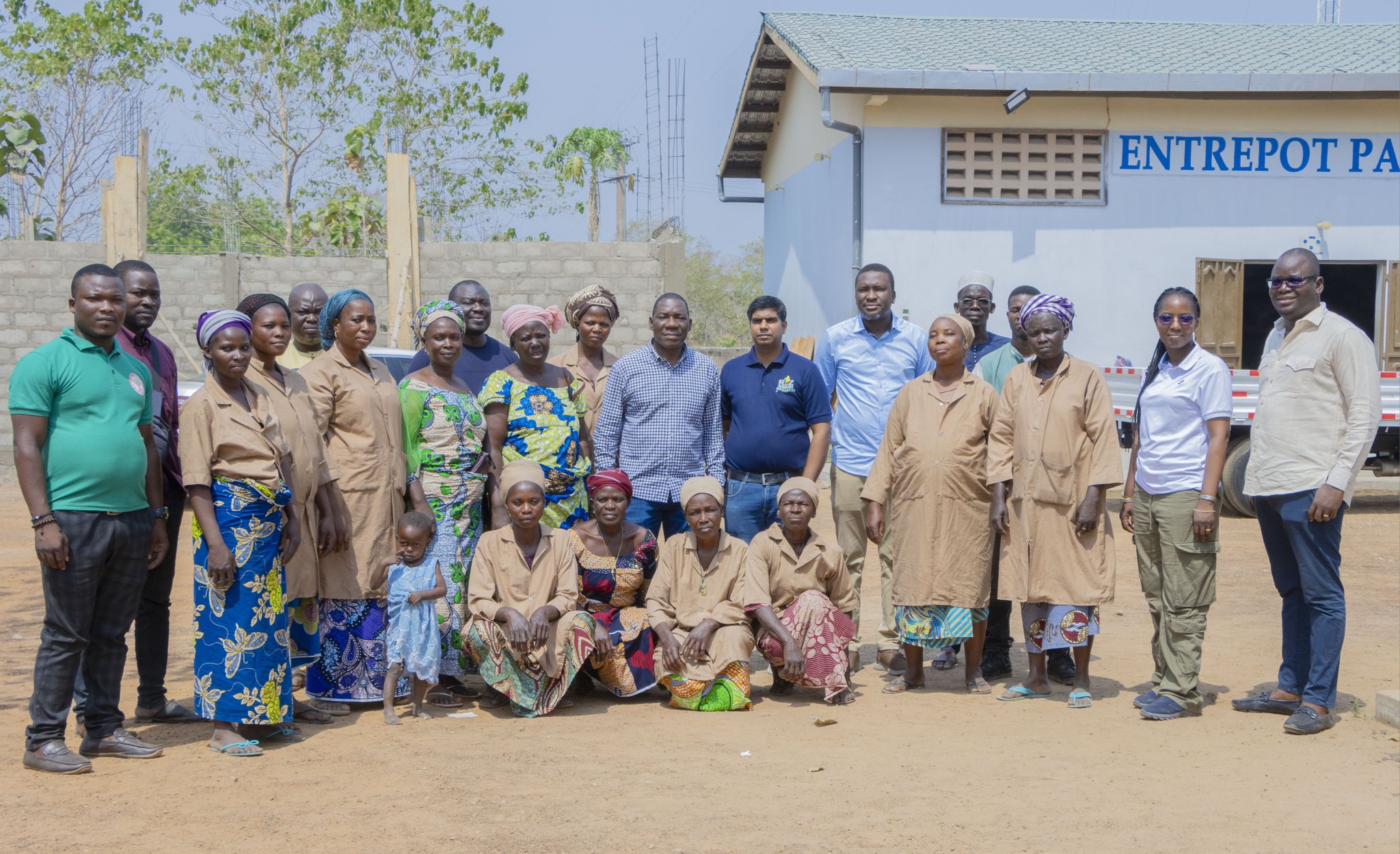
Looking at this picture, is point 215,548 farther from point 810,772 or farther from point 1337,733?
point 1337,733

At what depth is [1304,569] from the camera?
5289 mm

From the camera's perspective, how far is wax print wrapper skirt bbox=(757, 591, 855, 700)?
224 inches

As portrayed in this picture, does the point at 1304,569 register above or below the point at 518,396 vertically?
below

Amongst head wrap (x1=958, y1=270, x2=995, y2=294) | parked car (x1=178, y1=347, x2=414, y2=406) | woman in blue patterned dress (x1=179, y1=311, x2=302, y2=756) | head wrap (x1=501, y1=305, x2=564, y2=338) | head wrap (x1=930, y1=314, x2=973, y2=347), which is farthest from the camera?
parked car (x1=178, y1=347, x2=414, y2=406)

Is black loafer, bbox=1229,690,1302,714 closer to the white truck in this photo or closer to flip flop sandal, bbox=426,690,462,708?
flip flop sandal, bbox=426,690,462,708

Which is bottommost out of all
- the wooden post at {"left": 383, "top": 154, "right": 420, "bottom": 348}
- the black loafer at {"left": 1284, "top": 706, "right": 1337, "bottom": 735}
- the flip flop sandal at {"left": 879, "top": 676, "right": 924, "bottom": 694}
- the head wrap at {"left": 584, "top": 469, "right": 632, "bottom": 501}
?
the flip flop sandal at {"left": 879, "top": 676, "right": 924, "bottom": 694}

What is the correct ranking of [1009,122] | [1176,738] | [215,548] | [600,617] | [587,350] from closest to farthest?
[215,548] → [1176,738] → [600,617] → [587,350] → [1009,122]

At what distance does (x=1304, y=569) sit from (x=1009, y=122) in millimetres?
8848

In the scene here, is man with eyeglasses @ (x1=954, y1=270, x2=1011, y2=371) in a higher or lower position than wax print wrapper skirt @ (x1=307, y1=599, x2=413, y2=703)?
higher

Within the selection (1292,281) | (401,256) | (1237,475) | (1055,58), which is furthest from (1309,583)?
(401,256)

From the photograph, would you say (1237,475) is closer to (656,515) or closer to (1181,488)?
(1181,488)

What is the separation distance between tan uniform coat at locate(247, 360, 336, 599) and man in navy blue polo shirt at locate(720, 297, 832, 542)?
6.38 ft

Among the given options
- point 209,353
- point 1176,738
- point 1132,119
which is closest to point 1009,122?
point 1132,119

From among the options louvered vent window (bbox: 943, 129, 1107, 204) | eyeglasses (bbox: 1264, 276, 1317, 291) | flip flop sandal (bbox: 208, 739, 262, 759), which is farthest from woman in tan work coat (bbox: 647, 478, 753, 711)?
louvered vent window (bbox: 943, 129, 1107, 204)
